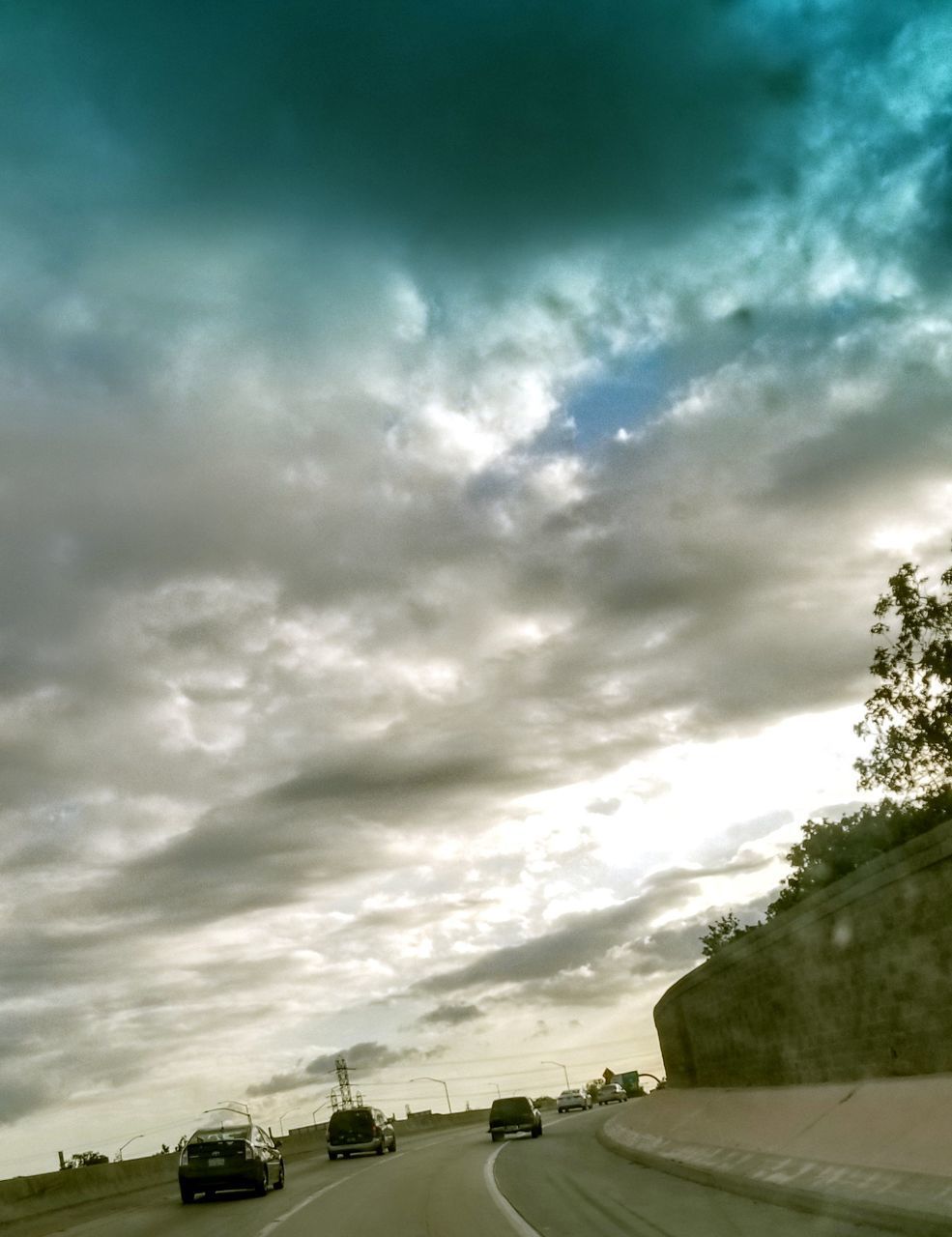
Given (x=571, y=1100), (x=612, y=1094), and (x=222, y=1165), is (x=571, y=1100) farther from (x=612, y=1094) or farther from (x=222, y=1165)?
(x=222, y=1165)

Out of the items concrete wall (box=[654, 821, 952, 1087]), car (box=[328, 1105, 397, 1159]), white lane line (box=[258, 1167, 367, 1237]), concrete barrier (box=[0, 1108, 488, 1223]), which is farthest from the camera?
car (box=[328, 1105, 397, 1159])

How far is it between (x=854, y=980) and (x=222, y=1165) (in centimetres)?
1574

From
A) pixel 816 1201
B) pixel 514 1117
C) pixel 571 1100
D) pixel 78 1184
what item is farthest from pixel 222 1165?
pixel 571 1100

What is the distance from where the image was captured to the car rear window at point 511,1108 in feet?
159

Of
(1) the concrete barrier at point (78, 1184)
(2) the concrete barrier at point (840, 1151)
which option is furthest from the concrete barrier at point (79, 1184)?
(2) the concrete barrier at point (840, 1151)

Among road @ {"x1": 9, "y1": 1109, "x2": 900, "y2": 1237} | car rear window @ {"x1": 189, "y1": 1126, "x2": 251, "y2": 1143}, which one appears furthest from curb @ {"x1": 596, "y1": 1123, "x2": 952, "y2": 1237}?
car rear window @ {"x1": 189, "y1": 1126, "x2": 251, "y2": 1143}

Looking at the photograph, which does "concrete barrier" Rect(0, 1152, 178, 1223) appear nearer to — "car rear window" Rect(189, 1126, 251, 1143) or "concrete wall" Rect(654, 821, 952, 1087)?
"car rear window" Rect(189, 1126, 251, 1143)

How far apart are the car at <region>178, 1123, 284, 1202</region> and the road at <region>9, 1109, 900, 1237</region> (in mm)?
398

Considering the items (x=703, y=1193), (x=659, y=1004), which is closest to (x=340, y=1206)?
(x=703, y=1193)

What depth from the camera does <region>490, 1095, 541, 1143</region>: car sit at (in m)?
48.0

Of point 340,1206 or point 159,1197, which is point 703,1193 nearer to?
point 340,1206

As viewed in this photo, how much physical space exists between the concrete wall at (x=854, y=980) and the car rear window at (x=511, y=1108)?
23.4m

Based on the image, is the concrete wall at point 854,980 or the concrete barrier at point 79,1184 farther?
the concrete barrier at point 79,1184

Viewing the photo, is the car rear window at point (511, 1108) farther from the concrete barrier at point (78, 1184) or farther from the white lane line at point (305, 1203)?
the white lane line at point (305, 1203)
